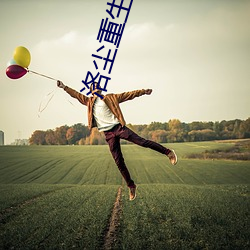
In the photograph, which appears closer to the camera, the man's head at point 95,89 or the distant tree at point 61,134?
the man's head at point 95,89

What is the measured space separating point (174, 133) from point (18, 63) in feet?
153

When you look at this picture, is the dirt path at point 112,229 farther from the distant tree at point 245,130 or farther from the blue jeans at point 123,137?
the distant tree at point 245,130

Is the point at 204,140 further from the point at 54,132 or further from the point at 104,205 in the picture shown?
the point at 104,205

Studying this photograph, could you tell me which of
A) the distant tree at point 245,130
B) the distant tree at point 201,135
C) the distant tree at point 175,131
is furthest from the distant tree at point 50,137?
the distant tree at point 245,130

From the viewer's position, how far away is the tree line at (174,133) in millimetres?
46594

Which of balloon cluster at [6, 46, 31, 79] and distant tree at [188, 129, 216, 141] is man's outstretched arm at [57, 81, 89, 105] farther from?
distant tree at [188, 129, 216, 141]

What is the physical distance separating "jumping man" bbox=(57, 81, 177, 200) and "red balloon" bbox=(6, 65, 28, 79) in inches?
50.0

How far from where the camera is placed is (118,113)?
→ 610 centimetres

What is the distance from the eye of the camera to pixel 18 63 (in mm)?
6902

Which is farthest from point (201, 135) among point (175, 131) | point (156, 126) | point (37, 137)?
point (37, 137)

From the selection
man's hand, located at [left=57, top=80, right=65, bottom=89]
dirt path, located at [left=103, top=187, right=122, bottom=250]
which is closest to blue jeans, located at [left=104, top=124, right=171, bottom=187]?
man's hand, located at [left=57, top=80, right=65, bottom=89]

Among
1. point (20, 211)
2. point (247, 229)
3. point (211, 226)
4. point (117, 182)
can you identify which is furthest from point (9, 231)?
point (117, 182)

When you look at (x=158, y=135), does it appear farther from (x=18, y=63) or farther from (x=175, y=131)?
(x=18, y=63)

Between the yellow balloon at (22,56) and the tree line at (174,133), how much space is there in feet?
121
